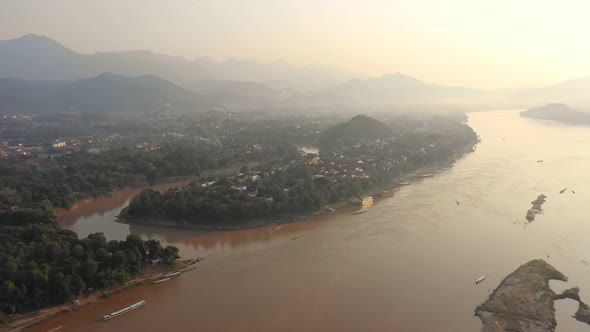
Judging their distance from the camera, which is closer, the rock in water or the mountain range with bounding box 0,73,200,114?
the rock in water

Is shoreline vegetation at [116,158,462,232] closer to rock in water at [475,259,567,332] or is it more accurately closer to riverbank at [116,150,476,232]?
riverbank at [116,150,476,232]

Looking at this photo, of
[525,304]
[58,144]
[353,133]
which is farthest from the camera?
[353,133]

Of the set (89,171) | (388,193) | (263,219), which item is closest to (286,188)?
(263,219)

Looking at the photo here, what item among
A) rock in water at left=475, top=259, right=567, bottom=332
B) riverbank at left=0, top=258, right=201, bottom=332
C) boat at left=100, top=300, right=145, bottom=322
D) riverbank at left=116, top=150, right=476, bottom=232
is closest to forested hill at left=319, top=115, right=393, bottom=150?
riverbank at left=116, top=150, right=476, bottom=232

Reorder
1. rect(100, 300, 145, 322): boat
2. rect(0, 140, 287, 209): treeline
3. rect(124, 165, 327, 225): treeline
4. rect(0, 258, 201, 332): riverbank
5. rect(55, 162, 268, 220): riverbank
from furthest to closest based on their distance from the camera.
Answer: rect(0, 140, 287, 209): treeline, rect(55, 162, 268, 220): riverbank, rect(124, 165, 327, 225): treeline, rect(100, 300, 145, 322): boat, rect(0, 258, 201, 332): riverbank

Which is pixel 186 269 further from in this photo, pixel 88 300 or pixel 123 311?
pixel 88 300

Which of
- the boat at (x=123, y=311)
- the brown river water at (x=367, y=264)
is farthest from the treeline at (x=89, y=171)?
the boat at (x=123, y=311)

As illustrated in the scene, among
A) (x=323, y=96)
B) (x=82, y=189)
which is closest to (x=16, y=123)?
(x=82, y=189)
